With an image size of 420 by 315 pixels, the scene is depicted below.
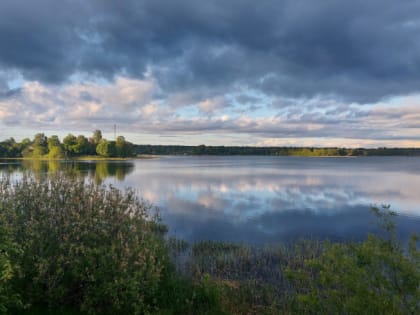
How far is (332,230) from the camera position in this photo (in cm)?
1844

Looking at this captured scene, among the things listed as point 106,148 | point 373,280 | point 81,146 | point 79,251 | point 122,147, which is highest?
point 81,146

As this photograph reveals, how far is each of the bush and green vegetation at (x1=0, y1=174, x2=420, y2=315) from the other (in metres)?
0.02

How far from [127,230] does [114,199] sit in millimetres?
829

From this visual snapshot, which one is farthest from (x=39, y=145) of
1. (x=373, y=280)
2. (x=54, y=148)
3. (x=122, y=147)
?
(x=373, y=280)

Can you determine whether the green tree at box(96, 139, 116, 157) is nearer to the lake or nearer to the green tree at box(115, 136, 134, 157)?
the green tree at box(115, 136, 134, 157)

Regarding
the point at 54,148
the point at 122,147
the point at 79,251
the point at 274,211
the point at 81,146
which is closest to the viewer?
the point at 79,251

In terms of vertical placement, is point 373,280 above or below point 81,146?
below

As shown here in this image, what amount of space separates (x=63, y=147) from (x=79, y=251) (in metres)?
127

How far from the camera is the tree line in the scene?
390 feet

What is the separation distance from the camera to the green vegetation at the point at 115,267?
5.04 m

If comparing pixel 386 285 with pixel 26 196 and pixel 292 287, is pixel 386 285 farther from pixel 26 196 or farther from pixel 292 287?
pixel 26 196

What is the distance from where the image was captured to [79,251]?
5848 mm

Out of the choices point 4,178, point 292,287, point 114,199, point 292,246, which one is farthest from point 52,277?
point 292,246

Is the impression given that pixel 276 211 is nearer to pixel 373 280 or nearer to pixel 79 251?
pixel 373 280
